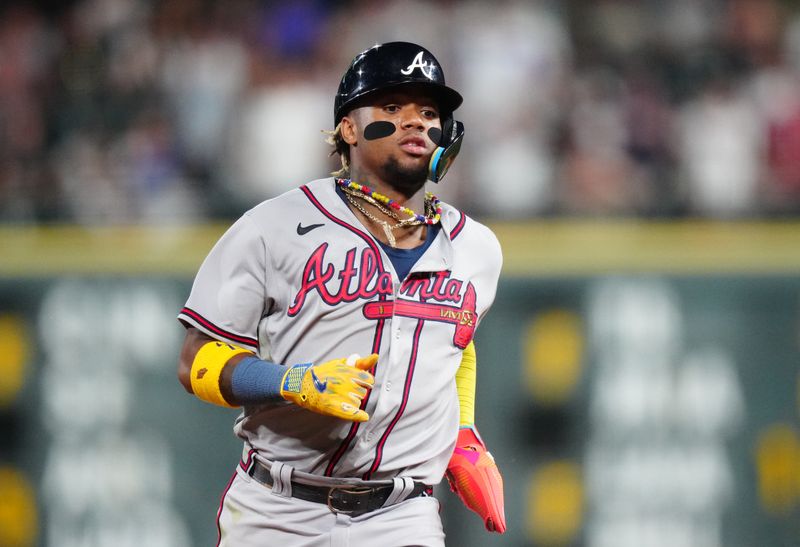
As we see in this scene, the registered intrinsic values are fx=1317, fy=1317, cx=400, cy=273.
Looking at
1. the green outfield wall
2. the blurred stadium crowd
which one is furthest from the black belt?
the blurred stadium crowd

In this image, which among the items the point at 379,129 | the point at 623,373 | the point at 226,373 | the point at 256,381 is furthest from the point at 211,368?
the point at 623,373

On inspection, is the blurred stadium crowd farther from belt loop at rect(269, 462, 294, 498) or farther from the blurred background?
belt loop at rect(269, 462, 294, 498)

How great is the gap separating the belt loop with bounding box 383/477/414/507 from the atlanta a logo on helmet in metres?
1.08

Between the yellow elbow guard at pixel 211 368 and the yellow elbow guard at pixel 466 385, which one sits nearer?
the yellow elbow guard at pixel 211 368

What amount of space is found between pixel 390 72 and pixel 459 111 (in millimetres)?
3483

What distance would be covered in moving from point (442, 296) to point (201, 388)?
698 mm

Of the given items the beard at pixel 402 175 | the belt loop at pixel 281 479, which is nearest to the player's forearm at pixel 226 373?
the belt loop at pixel 281 479

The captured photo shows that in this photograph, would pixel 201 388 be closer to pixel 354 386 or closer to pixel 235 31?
pixel 354 386

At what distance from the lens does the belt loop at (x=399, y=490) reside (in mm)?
3477

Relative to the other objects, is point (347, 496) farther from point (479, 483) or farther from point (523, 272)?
point (523, 272)

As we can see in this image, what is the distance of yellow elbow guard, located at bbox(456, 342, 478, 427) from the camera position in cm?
382

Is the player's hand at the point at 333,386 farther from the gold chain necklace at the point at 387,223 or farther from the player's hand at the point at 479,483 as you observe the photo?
the player's hand at the point at 479,483

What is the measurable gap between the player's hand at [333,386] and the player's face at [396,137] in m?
0.64

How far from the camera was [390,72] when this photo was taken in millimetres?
3541
